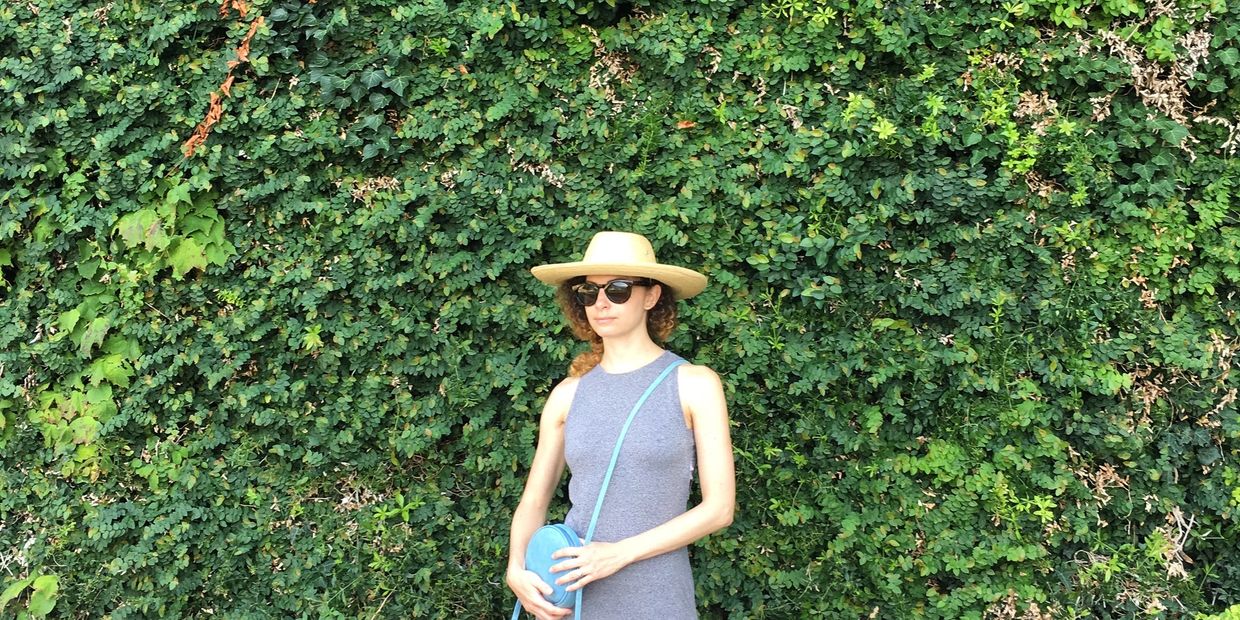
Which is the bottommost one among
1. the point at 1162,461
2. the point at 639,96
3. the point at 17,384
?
the point at 17,384

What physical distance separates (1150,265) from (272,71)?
3.66 meters

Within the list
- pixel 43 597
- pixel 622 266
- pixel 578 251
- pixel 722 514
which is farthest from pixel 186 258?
pixel 722 514

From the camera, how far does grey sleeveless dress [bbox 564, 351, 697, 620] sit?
249cm

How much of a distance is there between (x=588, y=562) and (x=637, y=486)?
28 centimetres

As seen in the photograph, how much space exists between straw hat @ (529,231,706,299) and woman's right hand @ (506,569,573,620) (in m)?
0.87

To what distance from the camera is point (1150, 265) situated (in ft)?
11.1

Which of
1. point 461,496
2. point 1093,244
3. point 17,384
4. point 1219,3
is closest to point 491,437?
point 461,496

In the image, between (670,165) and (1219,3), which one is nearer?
(1219,3)

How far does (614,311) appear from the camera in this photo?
8.54 feet

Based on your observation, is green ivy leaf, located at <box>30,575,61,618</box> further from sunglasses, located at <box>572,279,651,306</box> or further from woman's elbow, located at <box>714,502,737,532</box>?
woman's elbow, located at <box>714,502,737,532</box>

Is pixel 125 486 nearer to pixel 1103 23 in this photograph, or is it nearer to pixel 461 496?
pixel 461 496

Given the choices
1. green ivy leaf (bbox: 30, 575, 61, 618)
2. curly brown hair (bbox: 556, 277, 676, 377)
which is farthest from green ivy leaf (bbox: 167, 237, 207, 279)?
curly brown hair (bbox: 556, 277, 676, 377)

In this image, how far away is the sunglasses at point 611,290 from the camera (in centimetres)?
257

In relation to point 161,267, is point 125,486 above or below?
below
